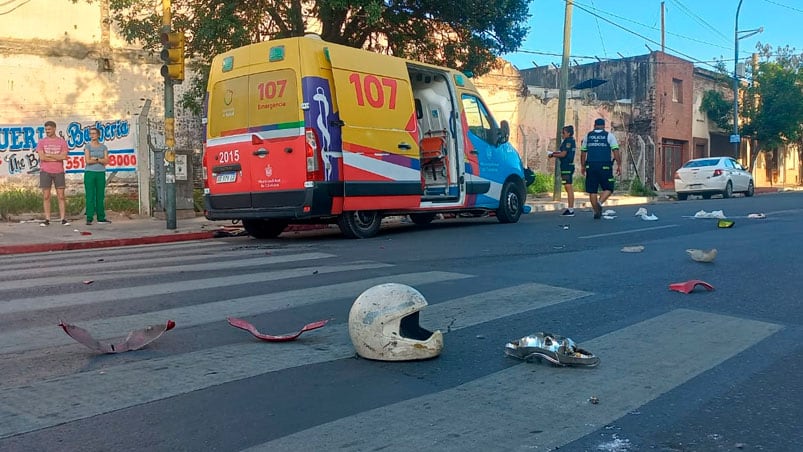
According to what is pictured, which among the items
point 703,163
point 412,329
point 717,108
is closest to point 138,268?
point 412,329

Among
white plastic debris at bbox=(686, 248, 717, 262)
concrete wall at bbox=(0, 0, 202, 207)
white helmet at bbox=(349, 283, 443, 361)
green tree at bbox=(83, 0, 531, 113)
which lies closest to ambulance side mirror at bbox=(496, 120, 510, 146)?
green tree at bbox=(83, 0, 531, 113)

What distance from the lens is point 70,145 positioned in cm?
1644

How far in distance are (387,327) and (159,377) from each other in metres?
1.24

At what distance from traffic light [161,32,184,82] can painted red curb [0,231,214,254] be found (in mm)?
2722

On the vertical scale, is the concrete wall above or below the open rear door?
above

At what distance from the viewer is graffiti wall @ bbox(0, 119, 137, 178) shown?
52.9 feet

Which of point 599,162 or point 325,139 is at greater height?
point 325,139

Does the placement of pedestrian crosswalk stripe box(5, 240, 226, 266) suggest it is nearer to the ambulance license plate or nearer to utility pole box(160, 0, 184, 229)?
the ambulance license plate

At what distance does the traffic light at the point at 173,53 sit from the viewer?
12.1 m

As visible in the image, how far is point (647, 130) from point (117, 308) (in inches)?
1332

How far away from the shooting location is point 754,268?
7.29 metres

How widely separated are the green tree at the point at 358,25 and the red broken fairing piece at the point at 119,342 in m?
10.1

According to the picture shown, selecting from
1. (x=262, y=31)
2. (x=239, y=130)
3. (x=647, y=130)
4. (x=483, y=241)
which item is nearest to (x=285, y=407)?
(x=483, y=241)

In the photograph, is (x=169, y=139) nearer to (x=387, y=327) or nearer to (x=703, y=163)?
(x=387, y=327)
